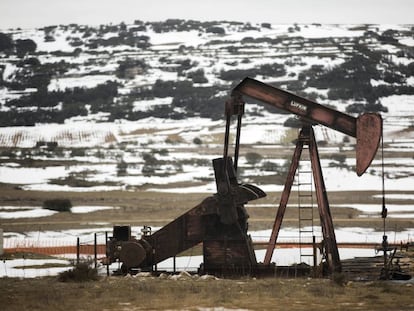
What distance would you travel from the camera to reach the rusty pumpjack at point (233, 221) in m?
16.0

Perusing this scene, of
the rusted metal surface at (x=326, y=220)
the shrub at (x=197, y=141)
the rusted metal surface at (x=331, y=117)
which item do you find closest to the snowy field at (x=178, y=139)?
the shrub at (x=197, y=141)

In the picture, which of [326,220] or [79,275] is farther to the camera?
[326,220]

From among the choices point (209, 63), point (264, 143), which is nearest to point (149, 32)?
point (209, 63)

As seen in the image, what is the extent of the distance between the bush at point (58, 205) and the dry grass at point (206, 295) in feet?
61.9

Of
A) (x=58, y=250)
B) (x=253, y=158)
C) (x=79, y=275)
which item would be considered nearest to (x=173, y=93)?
(x=253, y=158)

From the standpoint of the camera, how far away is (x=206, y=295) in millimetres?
13445

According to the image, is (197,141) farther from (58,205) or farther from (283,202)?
(283,202)

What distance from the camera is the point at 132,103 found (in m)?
91.7

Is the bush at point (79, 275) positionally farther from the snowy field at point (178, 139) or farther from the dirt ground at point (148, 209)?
the dirt ground at point (148, 209)

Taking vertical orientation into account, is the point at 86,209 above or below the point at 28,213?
above

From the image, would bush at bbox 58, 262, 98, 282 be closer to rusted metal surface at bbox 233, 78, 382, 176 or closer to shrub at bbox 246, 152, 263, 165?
rusted metal surface at bbox 233, 78, 382, 176

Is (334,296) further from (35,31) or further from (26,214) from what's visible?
(35,31)

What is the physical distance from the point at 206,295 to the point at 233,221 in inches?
110

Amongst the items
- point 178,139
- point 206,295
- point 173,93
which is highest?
point 173,93
